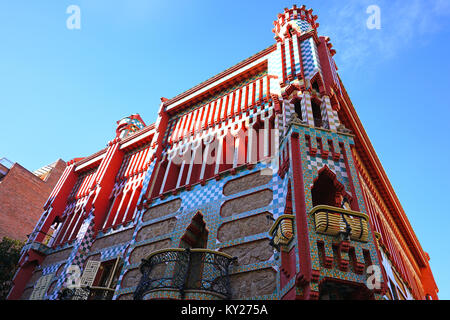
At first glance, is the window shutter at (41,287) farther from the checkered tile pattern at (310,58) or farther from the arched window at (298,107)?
the checkered tile pattern at (310,58)

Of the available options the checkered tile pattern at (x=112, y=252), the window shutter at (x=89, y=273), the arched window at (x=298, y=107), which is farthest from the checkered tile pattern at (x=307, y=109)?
the window shutter at (x=89, y=273)

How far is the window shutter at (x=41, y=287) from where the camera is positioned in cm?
1369

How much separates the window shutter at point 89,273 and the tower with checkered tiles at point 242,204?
0.15ft

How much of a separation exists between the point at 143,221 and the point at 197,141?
→ 12.0 feet

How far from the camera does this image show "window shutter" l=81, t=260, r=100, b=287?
11908mm

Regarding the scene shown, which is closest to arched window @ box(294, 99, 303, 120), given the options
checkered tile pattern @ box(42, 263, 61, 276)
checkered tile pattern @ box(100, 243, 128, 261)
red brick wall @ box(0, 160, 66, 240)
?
checkered tile pattern @ box(100, 243, 128, 261)

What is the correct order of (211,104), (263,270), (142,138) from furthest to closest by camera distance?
(142,138), (211,104), (263,270)

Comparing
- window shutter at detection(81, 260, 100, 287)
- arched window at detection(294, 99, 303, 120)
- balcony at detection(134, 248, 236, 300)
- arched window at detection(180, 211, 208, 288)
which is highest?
arched window at detection(294, 99, 303, 120)

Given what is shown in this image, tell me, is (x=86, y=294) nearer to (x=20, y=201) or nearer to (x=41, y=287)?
(x=41, y=287)

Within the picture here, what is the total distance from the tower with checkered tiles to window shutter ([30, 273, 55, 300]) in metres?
0.06

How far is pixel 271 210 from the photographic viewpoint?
9.18m

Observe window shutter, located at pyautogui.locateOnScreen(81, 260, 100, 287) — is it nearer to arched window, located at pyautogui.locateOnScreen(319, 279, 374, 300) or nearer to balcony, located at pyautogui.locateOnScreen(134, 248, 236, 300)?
balcony, located at pyautogui.locateOnScreen(134, 248, 236, 300)
